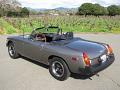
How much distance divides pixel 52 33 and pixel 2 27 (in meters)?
12.9

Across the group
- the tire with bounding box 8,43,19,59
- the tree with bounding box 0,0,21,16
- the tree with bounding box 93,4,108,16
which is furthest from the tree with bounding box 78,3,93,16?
the tire with bounding box 8,43,19,59

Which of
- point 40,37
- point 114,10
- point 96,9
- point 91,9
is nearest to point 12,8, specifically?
point 91,9

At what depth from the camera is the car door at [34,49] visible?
20.9ft

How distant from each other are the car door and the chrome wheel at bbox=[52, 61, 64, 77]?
20.5 inches

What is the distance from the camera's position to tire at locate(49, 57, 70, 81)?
5617 millimetres

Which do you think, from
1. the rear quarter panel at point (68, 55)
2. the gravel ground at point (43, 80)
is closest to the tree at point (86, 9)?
the gravel ground at point (43, 80)

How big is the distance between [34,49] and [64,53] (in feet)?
4.72

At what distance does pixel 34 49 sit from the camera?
21.7ft

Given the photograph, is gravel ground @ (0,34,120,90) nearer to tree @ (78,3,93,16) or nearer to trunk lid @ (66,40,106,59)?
trunk lid @ (66,40,106,59)

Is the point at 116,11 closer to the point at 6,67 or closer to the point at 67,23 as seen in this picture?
the point at 67,23

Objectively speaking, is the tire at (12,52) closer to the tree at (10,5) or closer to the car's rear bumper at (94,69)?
the car's rear bumper at (94,69)

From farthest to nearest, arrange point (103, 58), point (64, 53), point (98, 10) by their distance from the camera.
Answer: point (98, 10), point (103, 58), point (64, 53)

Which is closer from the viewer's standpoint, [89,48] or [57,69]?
[89,48]

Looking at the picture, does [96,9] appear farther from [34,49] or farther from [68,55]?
[68,55]
